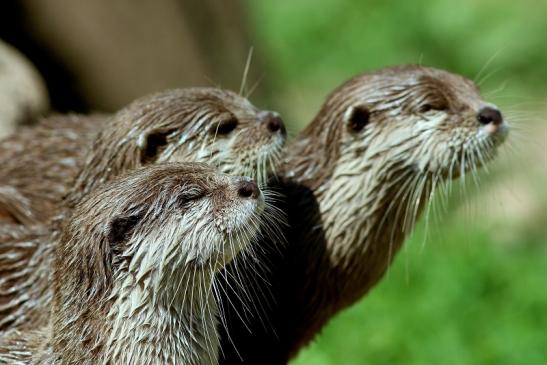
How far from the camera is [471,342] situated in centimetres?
495

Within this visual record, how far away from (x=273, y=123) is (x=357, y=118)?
0.30 m

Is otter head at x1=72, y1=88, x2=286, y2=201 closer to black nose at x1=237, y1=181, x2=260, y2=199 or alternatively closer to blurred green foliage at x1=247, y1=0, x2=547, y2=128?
black nose at x1=237, y1=181, x2=260, y2=199

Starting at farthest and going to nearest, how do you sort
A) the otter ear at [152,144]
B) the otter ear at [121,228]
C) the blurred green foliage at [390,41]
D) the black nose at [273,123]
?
the blurred green foliage at [390,41], the black nose at [273,123], the otter ear at [152,144], the otter ear at [121,228]

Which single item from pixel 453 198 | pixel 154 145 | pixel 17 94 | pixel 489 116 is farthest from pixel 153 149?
pixel 453 198

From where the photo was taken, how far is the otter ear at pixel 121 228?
2902 millimetres

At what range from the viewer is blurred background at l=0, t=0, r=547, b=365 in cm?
500

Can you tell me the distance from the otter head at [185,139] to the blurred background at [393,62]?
2.15 ft

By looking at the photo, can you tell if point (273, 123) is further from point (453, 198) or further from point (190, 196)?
point (453, 198)

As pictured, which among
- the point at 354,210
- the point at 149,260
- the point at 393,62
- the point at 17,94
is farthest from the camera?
the point at 393,62

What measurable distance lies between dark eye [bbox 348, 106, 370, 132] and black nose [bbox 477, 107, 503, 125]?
14.6 inches

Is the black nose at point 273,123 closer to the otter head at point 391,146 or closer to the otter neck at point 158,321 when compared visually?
the otter head at point 391,146

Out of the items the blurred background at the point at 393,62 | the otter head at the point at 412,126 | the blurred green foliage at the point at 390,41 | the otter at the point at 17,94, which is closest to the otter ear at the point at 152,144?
the otter head at the point at 412,126

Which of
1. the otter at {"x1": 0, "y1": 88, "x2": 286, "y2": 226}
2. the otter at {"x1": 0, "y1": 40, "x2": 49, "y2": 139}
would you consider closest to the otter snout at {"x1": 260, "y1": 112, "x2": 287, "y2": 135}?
the otter at {"x1": 0, "y1": 88, "x2": 286, "y2": 226}

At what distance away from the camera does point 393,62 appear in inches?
334
